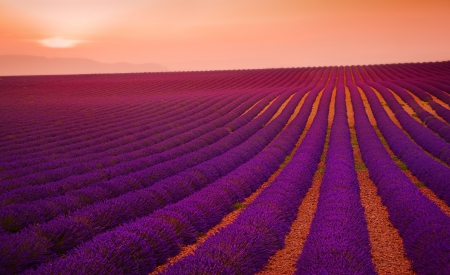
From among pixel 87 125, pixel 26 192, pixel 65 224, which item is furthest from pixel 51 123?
pixel 65 224

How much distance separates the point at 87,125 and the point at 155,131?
430 centimetres

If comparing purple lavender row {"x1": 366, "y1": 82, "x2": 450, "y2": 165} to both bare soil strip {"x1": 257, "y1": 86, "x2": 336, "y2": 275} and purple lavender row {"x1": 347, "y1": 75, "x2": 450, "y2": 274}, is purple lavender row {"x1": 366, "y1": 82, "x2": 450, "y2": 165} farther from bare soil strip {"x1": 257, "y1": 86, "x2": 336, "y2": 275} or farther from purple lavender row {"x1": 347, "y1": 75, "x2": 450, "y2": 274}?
bare soil strip {"x1": 257, "y1": 86, "x2": 336, "y2": 275}

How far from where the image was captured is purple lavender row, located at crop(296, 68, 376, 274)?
15.1 feet

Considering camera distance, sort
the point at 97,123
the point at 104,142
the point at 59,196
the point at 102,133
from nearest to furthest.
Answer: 1. the point at 59,196
2. the point at 104,142
3. the point at 102,133
4. the point at 97,123

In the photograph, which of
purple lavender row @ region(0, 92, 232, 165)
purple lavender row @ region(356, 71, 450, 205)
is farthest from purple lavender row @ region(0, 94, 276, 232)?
purple lavender row @ region(356, 71, 450, 205)

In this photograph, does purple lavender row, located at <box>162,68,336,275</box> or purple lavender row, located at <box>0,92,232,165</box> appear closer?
purple lavender row, located at <box>162,68,336,275</box>

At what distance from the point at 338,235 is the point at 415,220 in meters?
1.64

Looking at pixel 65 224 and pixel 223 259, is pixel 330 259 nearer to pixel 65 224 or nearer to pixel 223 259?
pixel 223 259

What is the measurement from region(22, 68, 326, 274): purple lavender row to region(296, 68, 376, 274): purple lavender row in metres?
1.91

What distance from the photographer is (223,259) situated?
4.74 metres

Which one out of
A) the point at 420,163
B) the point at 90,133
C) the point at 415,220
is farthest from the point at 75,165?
the point at 420,163

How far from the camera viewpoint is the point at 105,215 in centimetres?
668

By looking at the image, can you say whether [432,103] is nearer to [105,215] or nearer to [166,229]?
[166,229]

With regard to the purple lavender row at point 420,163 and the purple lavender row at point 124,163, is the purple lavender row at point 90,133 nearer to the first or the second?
the purple lavender row at point 124,163
